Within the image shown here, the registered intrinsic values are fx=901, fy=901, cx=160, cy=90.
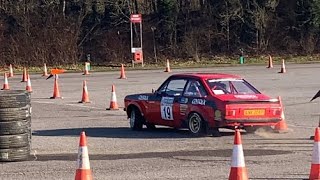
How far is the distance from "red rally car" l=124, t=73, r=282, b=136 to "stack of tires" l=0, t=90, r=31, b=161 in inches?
151

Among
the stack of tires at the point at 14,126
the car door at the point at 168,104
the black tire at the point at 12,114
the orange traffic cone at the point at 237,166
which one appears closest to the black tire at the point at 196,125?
the car door at the point at 168,104

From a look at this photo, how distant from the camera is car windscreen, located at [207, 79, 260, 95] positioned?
17.6 m

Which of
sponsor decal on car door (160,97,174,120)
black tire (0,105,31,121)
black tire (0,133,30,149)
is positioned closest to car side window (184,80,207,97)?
sponsor decal on car door (160,97,174,120)

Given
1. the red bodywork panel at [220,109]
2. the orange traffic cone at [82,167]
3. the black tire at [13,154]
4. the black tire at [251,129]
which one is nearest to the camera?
the orange traffic cone at [82,167]

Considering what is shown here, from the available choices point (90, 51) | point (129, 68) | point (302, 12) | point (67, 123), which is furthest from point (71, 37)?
point (67, 123)

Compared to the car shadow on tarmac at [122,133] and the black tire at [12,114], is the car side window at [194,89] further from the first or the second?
the black tire at [12,114]

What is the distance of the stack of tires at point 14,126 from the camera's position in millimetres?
14039

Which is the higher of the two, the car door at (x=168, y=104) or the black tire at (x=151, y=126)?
the car door at (x=168, y=104)

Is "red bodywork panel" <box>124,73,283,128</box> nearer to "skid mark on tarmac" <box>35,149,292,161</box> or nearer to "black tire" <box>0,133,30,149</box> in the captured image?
"skid mark on tarmac" <box>35,149,292,161</box>

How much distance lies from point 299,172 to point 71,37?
48195 millimetres

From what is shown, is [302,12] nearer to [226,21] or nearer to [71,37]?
[226,21]

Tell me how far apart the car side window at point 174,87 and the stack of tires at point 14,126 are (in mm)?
4261

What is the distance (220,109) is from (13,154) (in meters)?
4.42

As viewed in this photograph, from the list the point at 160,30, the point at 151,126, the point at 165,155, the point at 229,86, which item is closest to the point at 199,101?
the point at 229,86
